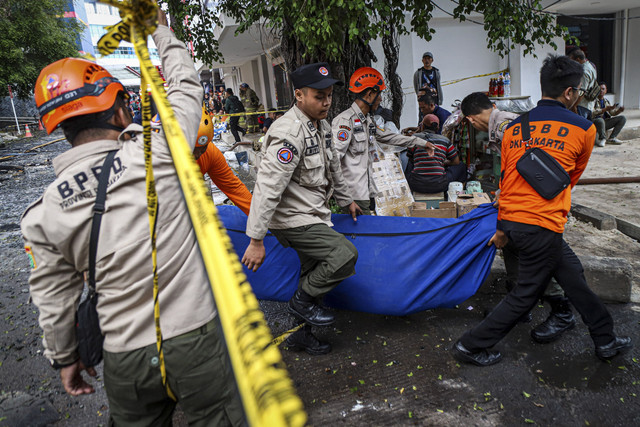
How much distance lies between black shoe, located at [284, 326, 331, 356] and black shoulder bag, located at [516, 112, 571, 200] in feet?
5.63

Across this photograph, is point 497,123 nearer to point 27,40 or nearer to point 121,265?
point 121,265

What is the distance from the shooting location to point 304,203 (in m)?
3.06

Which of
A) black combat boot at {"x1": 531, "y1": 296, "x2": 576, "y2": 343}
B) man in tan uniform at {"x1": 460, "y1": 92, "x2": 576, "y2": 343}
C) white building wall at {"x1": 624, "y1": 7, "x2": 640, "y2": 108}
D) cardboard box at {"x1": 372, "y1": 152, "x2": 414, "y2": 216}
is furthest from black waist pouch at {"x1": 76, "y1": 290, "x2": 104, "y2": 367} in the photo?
white building wall at {"x1": 624, "y1": 7, "x2": 640, "y2": 108}

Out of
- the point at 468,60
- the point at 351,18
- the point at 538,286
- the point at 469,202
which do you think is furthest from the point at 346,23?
the point at 468,60

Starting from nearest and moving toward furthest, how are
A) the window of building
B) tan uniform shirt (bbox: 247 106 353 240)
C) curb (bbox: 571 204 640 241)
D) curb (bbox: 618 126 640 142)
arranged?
tan uniform shirt (bbox: 247 106 353 240)
curb (bbox: 571 204 640 241)
curb (bbox: 618 126 640 142)
the window of building

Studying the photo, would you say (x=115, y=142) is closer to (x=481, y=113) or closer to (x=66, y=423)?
(x=66, y=423)

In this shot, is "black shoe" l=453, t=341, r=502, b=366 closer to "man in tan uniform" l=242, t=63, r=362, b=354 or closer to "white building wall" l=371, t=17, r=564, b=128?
"man in tan uniform" l=242, t=63, r=362, b=354

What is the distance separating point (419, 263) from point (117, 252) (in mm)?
2283

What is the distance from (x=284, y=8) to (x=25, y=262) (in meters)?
4.36

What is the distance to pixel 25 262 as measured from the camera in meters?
5.61

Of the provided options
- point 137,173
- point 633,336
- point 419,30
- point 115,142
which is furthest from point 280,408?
point 419,30

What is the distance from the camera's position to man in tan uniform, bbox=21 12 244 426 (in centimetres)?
146

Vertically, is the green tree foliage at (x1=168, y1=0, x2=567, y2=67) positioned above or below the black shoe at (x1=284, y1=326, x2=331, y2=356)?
above

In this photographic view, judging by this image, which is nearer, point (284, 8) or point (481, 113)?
point (481, 113)
